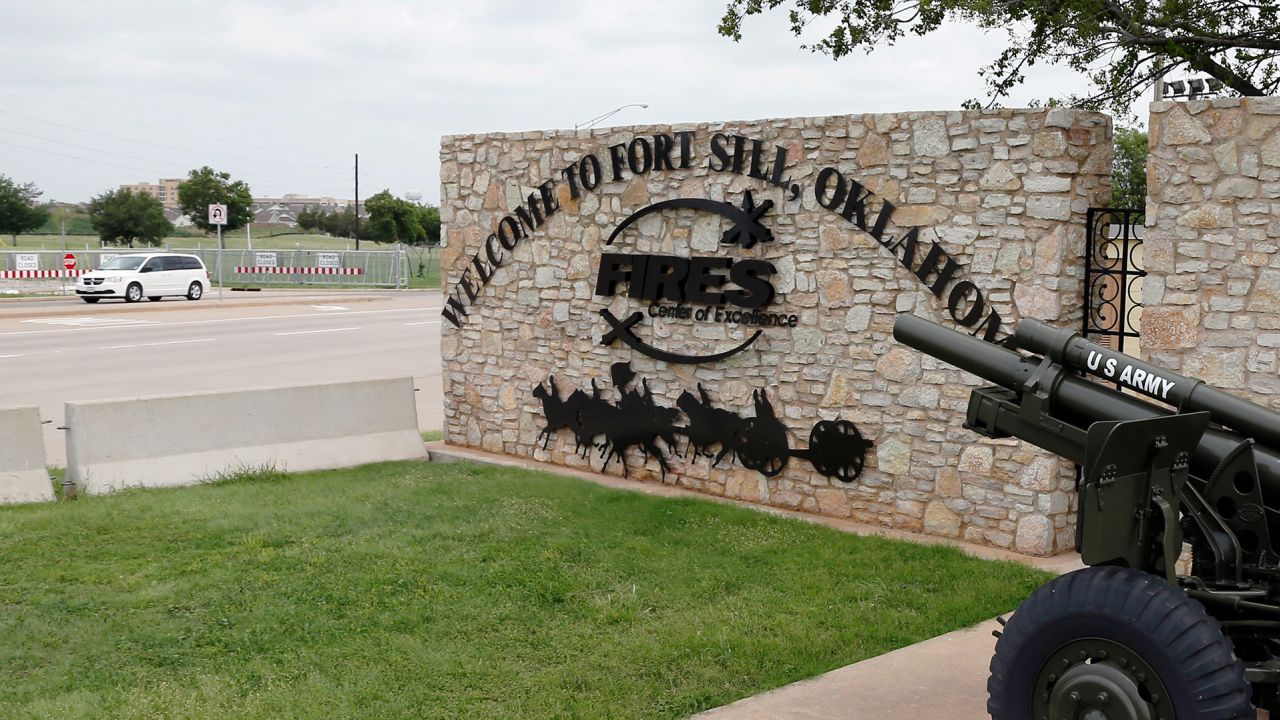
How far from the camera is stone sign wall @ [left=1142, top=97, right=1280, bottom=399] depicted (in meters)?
7.63

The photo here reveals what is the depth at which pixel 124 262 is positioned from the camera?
35.6 meters

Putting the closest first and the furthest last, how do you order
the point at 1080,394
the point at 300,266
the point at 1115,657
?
the point at 1115,657
the point at 1080,394
the point at 300,266

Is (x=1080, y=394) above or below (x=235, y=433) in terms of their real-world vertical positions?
above

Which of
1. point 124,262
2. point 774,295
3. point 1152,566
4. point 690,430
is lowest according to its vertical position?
point 690,430

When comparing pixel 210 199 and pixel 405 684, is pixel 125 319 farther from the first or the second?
pixel 210 199

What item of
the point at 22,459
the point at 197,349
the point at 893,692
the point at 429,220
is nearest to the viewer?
the point at 893,692

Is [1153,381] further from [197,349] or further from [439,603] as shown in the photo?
[197,349]

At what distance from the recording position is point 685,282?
34.8ft

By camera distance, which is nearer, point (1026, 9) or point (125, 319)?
point (1026, 9)

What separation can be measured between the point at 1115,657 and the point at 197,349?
20.5 metres

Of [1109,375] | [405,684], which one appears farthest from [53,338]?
[1109,375]

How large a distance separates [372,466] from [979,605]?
6074mm

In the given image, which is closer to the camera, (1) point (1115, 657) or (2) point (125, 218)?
(1) point (1115, 657)

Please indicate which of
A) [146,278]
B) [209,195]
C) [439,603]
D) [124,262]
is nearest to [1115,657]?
[439,603]
